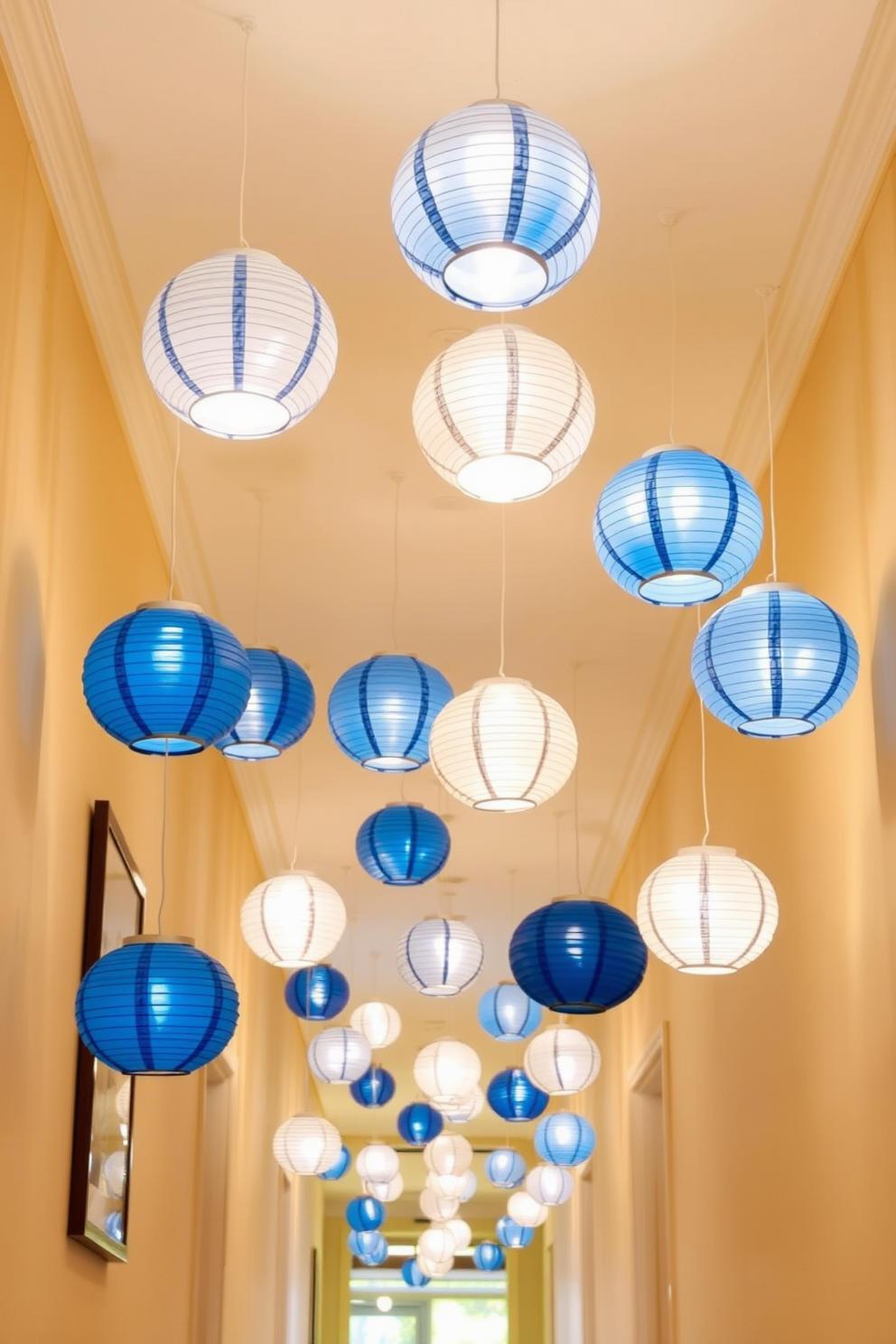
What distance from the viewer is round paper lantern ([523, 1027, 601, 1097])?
21.1ft

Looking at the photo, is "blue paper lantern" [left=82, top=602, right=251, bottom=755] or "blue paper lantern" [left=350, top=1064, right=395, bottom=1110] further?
"blue paper lantern" [left=350, top=1064, right=395, bottom=1110]

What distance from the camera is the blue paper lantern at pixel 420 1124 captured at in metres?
9.16

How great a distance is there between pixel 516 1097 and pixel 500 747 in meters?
5.12

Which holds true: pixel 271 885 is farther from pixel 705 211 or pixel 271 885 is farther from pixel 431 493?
pixel 705 211

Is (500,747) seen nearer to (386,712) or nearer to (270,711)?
(386,712)

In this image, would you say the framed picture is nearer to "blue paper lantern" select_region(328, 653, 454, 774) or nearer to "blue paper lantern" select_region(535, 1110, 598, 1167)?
"blue paper lantern" select_region(328, 653, 454, 774)

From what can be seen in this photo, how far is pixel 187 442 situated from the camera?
427cm

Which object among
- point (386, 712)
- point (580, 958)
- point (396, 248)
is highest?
point (396, 248)

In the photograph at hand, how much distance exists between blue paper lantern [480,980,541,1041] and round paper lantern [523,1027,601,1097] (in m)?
0.53

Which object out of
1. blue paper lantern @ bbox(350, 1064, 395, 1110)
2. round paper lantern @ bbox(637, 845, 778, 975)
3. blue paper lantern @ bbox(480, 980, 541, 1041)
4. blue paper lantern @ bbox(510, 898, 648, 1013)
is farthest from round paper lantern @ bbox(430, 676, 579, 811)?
blue paper lantern @ bbox(350, 1064, 395, 1110)

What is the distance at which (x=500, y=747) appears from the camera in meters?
3.21

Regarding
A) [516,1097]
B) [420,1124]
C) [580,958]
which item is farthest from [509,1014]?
[580,958]

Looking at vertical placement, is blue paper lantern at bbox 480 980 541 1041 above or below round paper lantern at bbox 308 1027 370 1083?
above

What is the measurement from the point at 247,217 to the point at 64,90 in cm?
54
